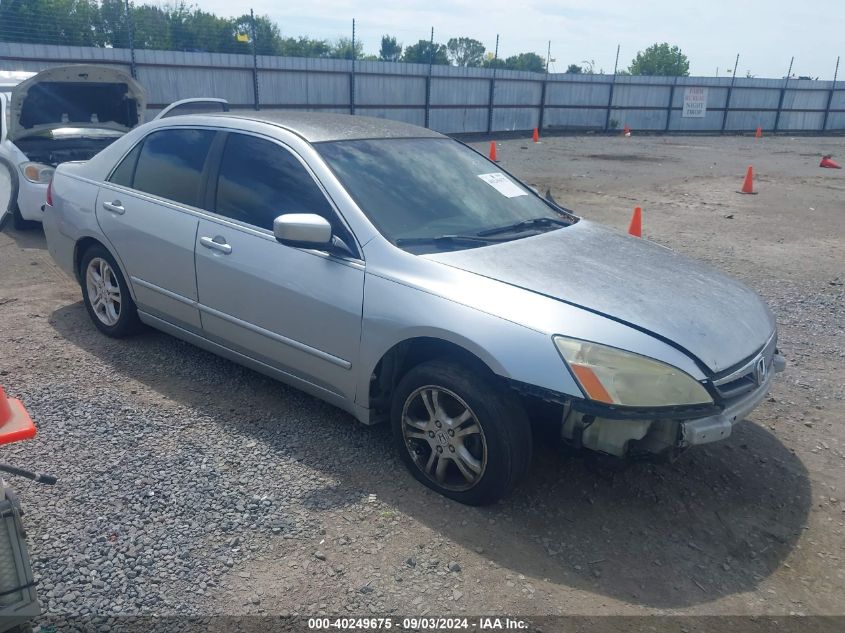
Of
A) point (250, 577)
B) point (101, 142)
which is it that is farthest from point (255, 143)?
point (101, 142)

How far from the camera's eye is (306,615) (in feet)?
8.55

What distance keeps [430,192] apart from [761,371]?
1913 millimetres

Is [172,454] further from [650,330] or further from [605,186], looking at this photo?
[605,186]

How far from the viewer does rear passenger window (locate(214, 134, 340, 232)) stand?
3.73 meters

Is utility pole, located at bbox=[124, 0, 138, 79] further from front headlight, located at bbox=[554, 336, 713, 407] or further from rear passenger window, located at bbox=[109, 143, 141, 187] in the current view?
front headlight, located at bbox=[554, 336, 713, 407]

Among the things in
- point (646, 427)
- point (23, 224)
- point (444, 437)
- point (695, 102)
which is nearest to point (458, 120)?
point (695, 102)

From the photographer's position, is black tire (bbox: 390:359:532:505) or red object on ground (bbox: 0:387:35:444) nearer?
red object on ground (bbox: 0:387:35:444)

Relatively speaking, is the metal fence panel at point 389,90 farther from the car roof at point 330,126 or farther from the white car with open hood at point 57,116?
the car roof at point 330,126

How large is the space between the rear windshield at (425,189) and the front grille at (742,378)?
1.45 meters

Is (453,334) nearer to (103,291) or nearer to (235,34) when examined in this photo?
(103,291)

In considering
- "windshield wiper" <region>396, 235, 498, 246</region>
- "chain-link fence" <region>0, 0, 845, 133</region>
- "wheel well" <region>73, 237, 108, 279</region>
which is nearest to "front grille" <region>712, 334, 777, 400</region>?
"windshield wiper" <region>396, 235, 498, 246</region>

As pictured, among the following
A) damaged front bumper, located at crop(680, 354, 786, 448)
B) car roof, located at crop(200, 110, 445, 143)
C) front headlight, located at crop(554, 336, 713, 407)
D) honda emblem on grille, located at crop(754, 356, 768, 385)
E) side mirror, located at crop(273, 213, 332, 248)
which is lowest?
damaged front bumper, located at crop(680, 354, 786, 448)

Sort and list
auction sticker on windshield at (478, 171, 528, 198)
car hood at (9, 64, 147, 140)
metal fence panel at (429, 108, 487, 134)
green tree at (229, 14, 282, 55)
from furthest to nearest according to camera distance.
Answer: metal fence panel at (429, 108, 487, 134), green tree at (229, 14, 282, 55), car hood at (9, 64, 147, 140), auction sticker on windshield at (478, 171, 528, 198)

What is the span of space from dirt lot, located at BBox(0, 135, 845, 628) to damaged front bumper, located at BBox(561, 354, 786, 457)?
1.45 feet
